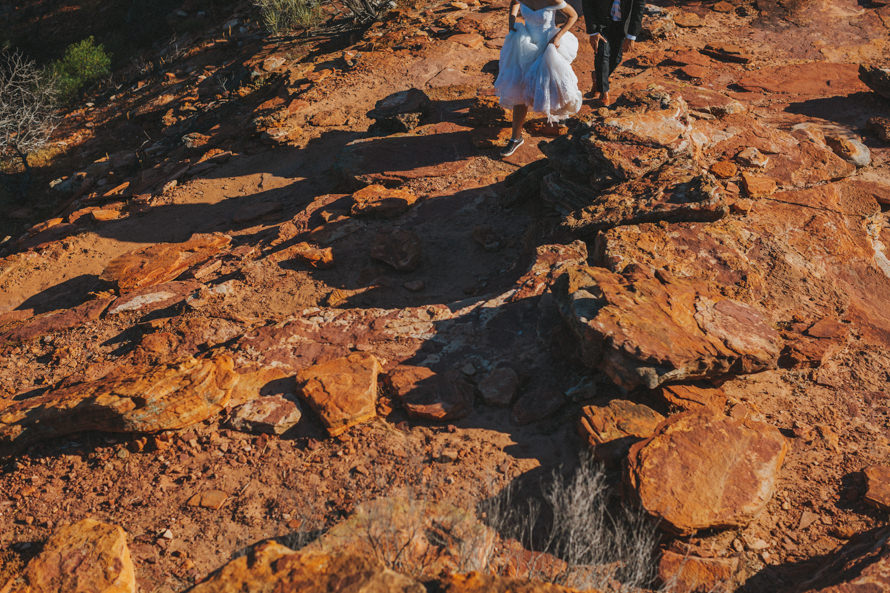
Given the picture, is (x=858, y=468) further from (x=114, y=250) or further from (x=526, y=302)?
(x=114, y=250)

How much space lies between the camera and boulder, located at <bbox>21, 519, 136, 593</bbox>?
7.34 feet

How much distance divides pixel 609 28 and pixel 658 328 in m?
3.99

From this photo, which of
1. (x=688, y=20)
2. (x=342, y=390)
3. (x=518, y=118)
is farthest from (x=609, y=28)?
(x=342, y=390)

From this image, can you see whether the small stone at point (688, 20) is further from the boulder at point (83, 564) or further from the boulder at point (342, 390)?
the boulder at point (83, 564)

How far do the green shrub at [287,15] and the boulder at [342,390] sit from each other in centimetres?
854

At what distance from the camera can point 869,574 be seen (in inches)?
77.4

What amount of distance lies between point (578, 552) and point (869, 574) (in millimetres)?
897

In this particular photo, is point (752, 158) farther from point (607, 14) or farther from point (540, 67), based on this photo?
point (607, 14)

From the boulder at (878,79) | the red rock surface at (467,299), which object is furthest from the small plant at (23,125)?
the boulder at (878,79)

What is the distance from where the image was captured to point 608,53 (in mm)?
5906

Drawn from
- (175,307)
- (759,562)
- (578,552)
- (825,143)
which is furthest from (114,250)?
(825,143)

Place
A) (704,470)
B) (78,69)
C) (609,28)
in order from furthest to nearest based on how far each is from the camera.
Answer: (78,69) < (609,28) < (704,470)

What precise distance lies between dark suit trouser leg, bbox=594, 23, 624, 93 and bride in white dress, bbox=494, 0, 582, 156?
91cm

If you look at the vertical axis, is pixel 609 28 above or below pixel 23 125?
above
